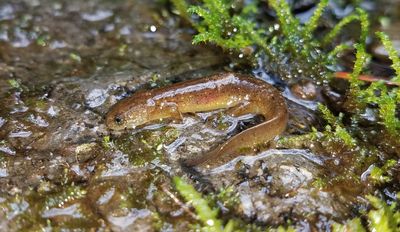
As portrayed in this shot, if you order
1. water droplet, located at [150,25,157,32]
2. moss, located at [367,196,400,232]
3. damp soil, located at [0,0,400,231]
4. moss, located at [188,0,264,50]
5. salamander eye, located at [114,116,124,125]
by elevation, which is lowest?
damp soil, located at [0,0,400,231]

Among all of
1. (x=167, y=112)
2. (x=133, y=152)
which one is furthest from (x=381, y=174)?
(x=133, y=152)

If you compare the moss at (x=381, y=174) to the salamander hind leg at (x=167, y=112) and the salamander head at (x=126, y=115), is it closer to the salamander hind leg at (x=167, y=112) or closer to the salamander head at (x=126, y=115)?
the salamander hind leg at (x=167, y=112)

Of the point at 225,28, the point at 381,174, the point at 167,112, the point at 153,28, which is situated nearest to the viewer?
the point at 381,174

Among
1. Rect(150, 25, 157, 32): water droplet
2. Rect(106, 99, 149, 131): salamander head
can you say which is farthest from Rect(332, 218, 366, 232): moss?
Rect(150, 25, 157, 32): water droplet

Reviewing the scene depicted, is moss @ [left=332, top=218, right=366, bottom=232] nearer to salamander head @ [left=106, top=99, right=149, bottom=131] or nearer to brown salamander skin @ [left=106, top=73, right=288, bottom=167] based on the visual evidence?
brown salamander skin @ [left=106, top=73, right=288, bottom=167]

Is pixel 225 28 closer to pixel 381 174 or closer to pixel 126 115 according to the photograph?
pixel 126 115

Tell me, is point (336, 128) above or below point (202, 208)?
above

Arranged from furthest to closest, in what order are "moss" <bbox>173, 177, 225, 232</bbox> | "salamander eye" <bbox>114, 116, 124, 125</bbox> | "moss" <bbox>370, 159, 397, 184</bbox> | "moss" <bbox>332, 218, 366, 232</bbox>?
"salamander eye" <bbox>114, 116, 124, 125</bbox> → "moss" <bbox>370, 159, 397, 184</bbox> → "moss" <bbox>332, 218, 366, 232</bbox> → "moss" <bbox>173, 177, 225, 232</bbox>

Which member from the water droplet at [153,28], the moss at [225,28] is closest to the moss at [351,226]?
the moss at [225,28]
